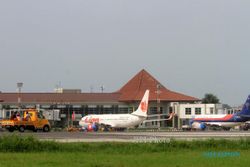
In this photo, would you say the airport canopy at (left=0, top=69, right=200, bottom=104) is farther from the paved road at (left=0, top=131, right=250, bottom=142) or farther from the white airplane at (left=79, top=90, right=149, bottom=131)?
the paved road at (left=0, top=131, right=250, bottom=142)

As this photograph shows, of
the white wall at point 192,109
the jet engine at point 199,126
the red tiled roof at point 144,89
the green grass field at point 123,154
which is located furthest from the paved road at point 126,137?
the red tiled roof at point 144,89

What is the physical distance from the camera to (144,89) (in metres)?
135

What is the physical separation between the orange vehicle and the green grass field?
38298 mm

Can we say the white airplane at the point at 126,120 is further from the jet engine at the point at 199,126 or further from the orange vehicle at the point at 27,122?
the orange vehicle at the point at 27,122

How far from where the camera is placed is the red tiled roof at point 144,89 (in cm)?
12300

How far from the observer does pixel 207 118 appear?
10119cm

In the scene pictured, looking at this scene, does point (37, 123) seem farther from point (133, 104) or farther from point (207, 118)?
point (133, 104)

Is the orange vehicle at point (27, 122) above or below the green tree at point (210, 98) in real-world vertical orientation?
below

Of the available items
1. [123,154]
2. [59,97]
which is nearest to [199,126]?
[59,97]

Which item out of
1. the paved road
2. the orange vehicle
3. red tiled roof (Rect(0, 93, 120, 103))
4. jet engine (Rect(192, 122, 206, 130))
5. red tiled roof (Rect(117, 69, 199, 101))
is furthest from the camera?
red tiled roof (Rect(117, 69, 199, 101))

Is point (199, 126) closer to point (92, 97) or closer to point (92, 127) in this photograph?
point (92, 127)

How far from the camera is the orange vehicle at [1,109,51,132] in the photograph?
6431 cm

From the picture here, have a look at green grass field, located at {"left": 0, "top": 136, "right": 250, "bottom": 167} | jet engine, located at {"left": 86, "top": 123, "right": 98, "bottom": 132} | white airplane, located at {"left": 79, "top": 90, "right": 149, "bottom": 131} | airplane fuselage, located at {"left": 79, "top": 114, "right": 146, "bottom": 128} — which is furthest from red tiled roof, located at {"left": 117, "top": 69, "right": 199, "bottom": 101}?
green grass field, located at {"left": 0, "top": 136, "right": 250, "bottom": 167}

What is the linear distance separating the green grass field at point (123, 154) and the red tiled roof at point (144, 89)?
9363cm
